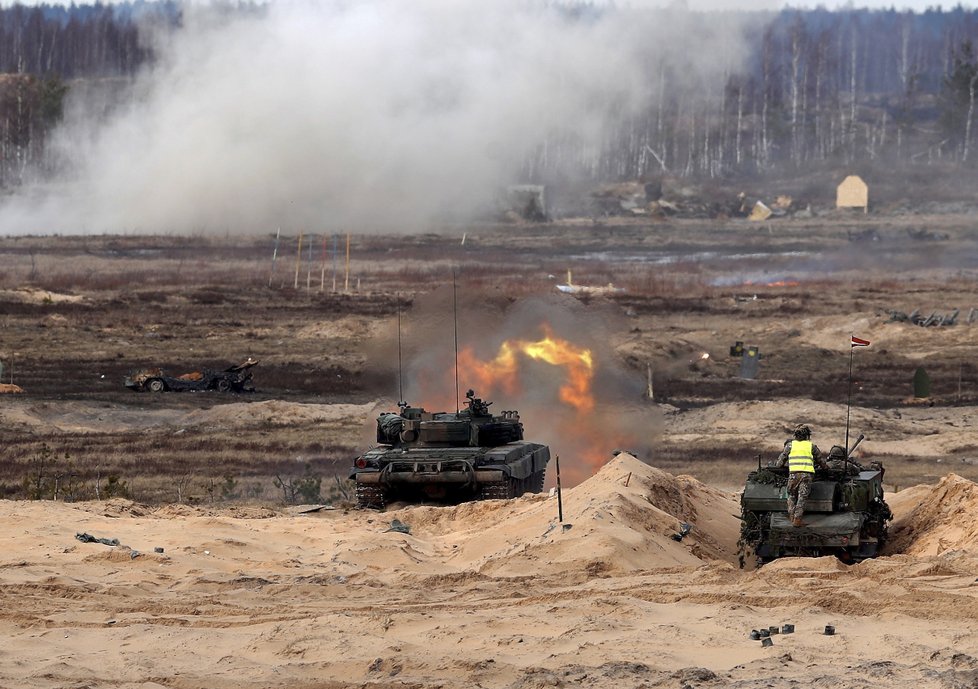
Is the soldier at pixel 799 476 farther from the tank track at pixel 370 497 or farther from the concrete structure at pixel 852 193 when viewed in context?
the concrete structure at pixel 852 193

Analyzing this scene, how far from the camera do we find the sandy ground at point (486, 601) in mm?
13164

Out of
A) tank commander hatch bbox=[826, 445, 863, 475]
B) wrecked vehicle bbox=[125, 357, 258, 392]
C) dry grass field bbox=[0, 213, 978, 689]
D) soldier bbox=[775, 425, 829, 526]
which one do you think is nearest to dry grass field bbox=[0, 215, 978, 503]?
dry grass field bbox=[0, 213, 978, 689]

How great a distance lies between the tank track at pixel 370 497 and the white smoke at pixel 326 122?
66.1 m

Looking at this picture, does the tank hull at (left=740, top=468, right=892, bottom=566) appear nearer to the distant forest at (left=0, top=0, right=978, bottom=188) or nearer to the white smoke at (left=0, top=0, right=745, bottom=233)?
the white smoke at (left=0, top=0, right=745, bottom=233)

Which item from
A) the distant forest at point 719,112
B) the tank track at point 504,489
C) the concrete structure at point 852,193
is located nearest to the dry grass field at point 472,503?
the tank track at point 504,489

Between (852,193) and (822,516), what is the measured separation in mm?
90011

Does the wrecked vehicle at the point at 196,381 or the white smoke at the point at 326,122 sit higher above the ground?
the white smoke at the point at 326,122

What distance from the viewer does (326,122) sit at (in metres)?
89.4

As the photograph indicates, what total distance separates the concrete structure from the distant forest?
13.8m

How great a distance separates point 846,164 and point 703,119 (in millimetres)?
14030

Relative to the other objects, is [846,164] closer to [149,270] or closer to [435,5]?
[435,5]

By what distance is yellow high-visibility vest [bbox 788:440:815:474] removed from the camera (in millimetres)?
19000

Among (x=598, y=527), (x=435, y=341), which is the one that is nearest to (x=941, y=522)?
(x=598, y=527)

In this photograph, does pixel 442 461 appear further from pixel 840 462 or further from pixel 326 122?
pixel 326 122
